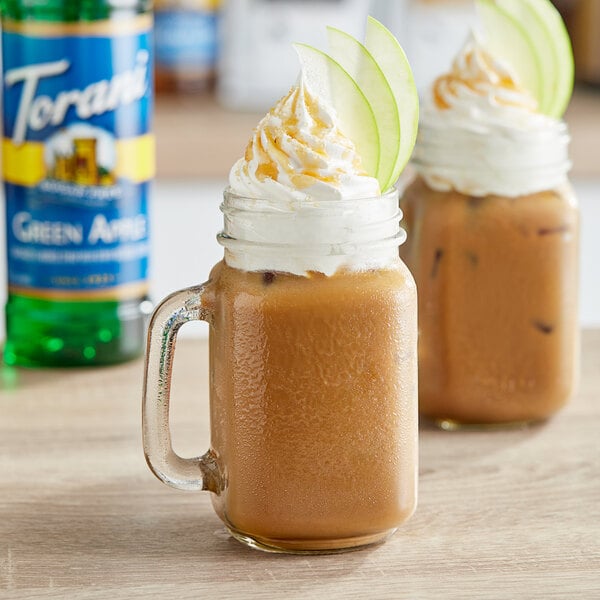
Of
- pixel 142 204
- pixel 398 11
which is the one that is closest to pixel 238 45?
pixel 398 11

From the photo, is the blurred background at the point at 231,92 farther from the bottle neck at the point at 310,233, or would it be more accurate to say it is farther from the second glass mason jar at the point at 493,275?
the bottle neck at the point at 310,233

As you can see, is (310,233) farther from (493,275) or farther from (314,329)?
(493,275)

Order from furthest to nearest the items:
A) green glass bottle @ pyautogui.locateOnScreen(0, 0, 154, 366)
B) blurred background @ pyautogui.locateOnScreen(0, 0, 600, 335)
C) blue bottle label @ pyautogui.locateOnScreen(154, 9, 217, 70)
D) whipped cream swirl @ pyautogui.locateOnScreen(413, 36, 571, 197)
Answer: blue bottle label @ pyautogui.locateOnScreen(154, 9, 217, 70)
blurred background @ pyautogui.locateOnScreen(0, 0, 600, 335)
green glass bottle @ pyautogui.locateOnScreen(0, 0, 154, 366)
whipped cream swirl @ pyautogui.locateOnScreen(413, 36, 571, 197)

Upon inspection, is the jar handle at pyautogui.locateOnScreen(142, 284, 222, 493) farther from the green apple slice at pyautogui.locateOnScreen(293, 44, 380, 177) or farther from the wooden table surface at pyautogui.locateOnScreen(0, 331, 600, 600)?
the green apple slice at pyautogui.locateOnScreen(293, 44, 380, 177)

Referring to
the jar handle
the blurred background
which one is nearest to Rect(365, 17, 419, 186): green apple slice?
the jar handle

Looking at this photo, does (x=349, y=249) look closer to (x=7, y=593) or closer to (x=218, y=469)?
(x=218, y=469)
